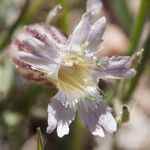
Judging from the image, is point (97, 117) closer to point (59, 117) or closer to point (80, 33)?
point (59, 117)

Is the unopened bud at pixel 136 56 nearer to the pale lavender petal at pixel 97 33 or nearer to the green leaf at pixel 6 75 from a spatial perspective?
the pale lavender petal at pixel 97 33

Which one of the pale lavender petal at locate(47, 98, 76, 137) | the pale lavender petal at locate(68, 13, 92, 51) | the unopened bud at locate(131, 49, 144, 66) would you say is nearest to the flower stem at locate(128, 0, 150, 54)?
the unopened bud at locate(131, 49, 144, 66)

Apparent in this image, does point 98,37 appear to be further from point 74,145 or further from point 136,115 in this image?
point 136,115

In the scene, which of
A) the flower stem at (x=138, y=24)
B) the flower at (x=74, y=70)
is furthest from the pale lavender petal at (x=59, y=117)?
the flower stem at (x=138, y=24)

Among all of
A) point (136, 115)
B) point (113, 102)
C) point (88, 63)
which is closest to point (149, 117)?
point (136, 115)

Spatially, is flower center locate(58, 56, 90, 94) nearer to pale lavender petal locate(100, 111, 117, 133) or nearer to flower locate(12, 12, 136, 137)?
flower locate(12, 12, 136, 137)
